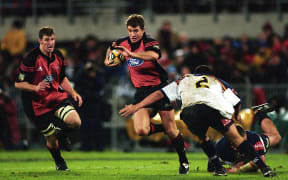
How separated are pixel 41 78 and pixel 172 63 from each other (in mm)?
8137

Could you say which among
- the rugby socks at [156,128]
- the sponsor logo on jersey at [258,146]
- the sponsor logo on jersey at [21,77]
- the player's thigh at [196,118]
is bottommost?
the sponsor logo on jersey at [258,146]

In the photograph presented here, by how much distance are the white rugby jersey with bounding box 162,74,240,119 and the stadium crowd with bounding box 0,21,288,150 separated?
6.33m

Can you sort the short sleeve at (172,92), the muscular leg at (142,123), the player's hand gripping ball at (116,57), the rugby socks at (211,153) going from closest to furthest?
the rugby socks at (211,153) < the short sleeve at (172,92) < the muscular leg at (142,123) < the player's hand gripping ball at (116,57)

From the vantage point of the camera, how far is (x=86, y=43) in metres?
20.2

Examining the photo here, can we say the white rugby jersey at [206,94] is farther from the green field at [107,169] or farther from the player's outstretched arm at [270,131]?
the player's outstretched arm at [270,131]

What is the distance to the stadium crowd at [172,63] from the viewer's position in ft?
57.8

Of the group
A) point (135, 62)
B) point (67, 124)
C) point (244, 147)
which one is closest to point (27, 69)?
point (67, 124)

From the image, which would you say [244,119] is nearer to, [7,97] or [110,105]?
[110,105]

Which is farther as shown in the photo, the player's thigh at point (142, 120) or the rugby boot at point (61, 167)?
the rugby boot at point (61, 167)

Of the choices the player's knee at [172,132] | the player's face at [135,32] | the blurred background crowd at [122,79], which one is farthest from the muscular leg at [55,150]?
the blurred background crowd at [122,79]

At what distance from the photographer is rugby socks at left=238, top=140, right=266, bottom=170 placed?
8898 mm

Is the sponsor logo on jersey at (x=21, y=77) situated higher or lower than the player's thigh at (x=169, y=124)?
higher

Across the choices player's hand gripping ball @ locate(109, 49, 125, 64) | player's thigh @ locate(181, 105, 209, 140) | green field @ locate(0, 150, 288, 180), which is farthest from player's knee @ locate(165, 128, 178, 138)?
player's hand gripping ball @ locate(109, 49, 125, 64)

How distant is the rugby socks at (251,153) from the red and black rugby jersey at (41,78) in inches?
134
